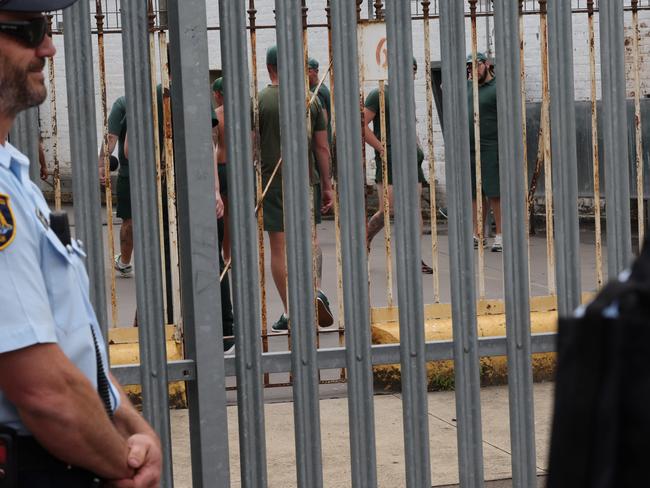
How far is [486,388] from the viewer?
674 cm

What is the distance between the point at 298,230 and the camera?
134 inches

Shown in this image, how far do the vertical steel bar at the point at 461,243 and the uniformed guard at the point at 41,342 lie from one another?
1.28 meters

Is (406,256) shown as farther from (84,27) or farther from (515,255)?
(84,27)

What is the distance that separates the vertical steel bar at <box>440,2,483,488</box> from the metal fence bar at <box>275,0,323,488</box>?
38 cm

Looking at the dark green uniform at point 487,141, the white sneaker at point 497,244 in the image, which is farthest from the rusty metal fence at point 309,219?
the white sneaker at point 497,244

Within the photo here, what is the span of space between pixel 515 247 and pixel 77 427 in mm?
1629

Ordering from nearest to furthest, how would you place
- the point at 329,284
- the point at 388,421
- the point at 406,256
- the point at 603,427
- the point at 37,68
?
the point at 603,427 → the point at 37,68 → the point at 406,256 → the point at 388,421 → the point at 329,284

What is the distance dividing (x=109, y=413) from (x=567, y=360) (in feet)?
5.23

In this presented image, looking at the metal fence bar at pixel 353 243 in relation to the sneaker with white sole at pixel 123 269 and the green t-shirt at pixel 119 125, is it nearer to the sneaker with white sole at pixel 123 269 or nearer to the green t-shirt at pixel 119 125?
the green t-shirt at pixel 119 125

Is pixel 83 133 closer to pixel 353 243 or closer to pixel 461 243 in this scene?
pixel 353 243

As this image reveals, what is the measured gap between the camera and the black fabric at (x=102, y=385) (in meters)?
2.43

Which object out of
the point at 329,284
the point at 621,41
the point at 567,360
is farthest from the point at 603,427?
the point at 329,284

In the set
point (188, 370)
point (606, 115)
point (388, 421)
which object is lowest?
point (388, 421)

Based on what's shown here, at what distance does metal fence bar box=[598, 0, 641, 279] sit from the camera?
3.58 metres
